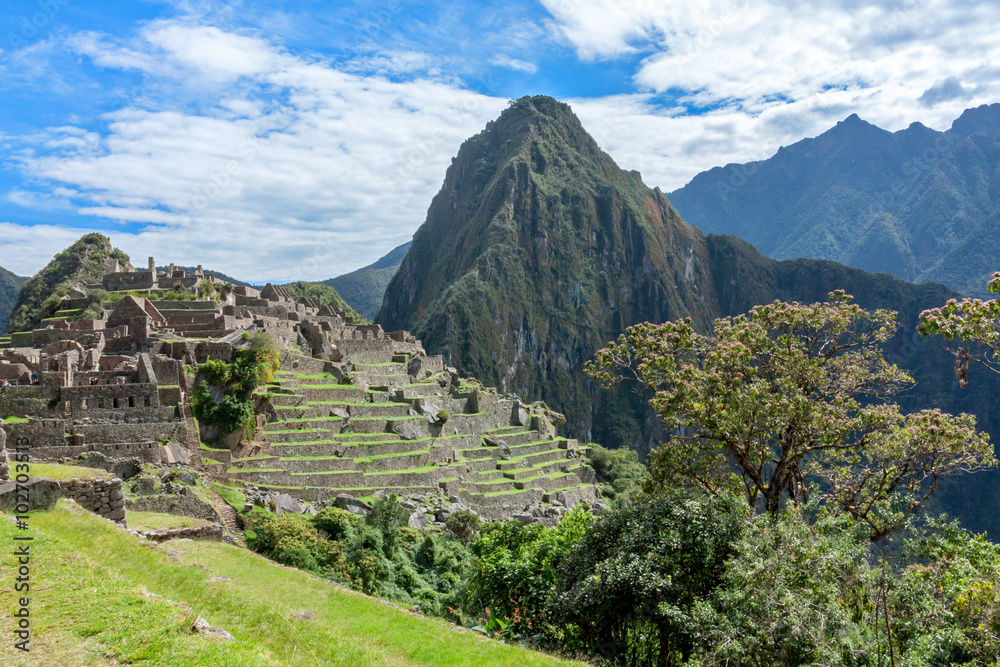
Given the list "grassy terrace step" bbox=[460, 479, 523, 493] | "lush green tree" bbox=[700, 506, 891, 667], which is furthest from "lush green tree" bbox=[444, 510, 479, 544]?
"lush green tree" bbox=[700, 506, 891, 667]

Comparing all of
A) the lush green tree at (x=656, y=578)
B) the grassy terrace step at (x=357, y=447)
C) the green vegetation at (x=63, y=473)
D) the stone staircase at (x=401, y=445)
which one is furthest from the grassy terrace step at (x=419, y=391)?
the lush green tree at (x=656, y=578)

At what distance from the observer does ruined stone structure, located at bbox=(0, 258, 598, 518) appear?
20.0 metres

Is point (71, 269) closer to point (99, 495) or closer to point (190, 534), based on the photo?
point (190, 534)

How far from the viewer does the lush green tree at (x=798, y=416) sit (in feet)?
39.7

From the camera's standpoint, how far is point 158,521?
49.6ft

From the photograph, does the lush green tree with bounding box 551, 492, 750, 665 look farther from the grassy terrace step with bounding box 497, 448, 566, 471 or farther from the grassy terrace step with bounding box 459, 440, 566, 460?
the grassy terrace step with bounding box 497, 448, 566, 471

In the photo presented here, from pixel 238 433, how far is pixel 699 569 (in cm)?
1947

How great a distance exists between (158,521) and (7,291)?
347 feet

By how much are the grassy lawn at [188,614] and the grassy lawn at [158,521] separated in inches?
41.2

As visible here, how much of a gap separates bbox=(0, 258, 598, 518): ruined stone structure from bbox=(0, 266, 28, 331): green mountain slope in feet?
209

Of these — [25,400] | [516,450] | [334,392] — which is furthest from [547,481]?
[25,400]

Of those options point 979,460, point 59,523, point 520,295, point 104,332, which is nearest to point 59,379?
point 104,332

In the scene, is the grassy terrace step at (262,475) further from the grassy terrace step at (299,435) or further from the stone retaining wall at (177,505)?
the stone retaining wall at (177,505)

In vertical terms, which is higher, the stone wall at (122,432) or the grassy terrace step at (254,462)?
the stone wall at (122,432)
